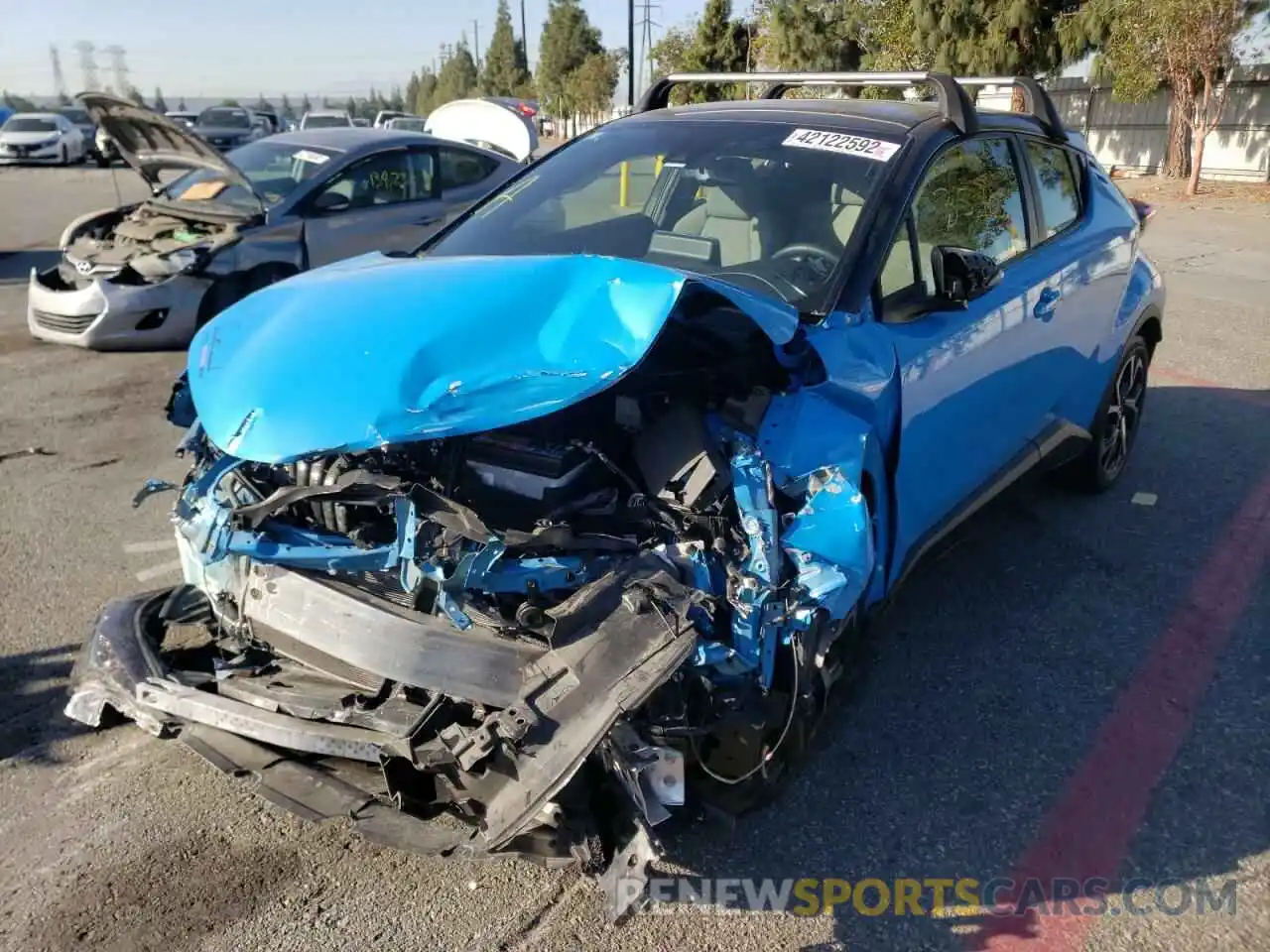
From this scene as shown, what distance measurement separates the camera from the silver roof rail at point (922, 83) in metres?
3.54

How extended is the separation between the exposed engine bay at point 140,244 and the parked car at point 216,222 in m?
0.01

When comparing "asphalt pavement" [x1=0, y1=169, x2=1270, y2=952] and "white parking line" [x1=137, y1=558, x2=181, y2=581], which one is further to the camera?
"white parking line" [x1=137, y1=558, x2=181, y2=581]

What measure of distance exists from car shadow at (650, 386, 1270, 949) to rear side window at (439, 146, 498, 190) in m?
5.98

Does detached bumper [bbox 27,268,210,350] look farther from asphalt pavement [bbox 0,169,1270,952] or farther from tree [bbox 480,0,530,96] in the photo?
tree [bbox 480,0,530,96]

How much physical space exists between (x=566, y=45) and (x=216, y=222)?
61402mm

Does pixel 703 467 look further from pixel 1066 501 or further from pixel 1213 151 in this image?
pixel 1213 151

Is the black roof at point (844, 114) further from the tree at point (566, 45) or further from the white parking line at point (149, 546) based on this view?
the tree at point (566, 45)

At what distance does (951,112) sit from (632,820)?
2711 mm

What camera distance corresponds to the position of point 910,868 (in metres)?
2.63

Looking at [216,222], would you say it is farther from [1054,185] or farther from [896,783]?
[896,783]

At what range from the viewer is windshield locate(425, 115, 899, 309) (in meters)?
3.20

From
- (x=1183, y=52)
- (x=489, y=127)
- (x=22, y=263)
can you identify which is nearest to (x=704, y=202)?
(x=489, y=127)

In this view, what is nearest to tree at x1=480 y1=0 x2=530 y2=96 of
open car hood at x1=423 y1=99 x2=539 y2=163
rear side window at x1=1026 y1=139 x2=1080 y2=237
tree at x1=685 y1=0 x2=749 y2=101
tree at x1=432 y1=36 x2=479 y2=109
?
tree at x1=432 y1=36 x2=479 y2=109

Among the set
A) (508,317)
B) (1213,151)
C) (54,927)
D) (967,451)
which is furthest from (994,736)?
(1213,151)
